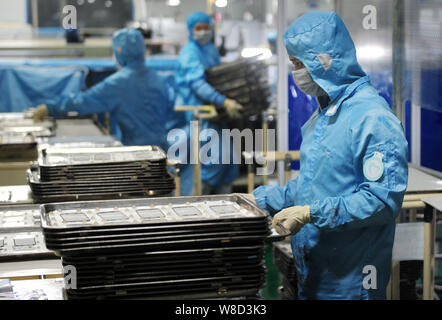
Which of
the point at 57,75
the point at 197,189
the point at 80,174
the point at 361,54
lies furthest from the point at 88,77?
the point at 80,174

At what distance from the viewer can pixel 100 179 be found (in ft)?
9.21

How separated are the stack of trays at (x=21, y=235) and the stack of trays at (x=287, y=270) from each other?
117 centimetres

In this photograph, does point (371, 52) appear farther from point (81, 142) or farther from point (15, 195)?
point (15, 195)

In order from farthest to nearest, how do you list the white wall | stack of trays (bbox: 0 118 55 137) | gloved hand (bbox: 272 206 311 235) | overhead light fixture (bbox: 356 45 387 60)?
the white wall
stack of trays (bbox: 0 118 55 137)
overhead light fixture (bbox: 356 45 387 60)
gloved hand (bbox: 272 206 311 235)

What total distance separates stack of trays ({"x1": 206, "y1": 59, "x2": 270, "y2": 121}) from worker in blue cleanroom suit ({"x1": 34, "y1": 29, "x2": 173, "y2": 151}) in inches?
20.2

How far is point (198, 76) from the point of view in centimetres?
575

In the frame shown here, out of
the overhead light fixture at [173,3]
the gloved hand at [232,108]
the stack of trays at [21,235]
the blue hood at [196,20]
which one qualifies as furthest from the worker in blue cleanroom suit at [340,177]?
the overhead light fixture at [173,3]

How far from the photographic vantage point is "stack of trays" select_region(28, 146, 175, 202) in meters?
2.78

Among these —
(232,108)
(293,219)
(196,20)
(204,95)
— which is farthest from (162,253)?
(196,20)

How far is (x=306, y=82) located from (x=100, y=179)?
0.98 m

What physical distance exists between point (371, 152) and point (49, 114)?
3.52m

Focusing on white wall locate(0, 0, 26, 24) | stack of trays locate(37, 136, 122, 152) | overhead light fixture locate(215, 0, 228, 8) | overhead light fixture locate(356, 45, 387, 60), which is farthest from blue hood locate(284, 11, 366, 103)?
overhead light fixture locate(215, 0, 228, 8)

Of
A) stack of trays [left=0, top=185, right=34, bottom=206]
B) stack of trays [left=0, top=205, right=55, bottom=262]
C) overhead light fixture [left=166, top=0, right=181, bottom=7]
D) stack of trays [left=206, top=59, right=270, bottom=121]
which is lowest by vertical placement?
stack of trays [left=0, top=205, right=55, bottom=262]

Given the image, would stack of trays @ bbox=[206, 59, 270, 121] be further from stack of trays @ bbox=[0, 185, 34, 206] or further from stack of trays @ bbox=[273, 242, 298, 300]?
stack of trays @ bbox=[0, 185, 34, 206]
